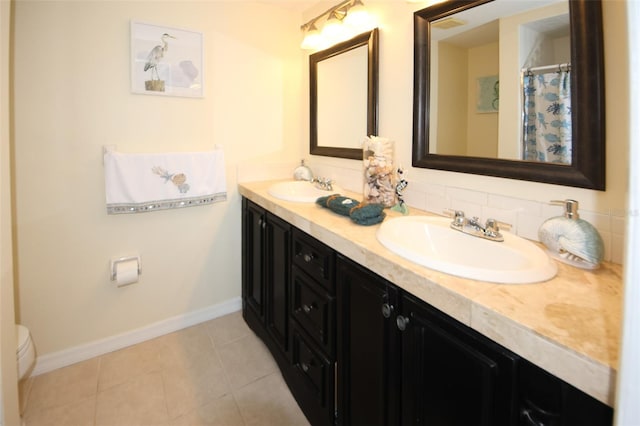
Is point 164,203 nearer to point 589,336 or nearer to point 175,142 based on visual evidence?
point 175,142

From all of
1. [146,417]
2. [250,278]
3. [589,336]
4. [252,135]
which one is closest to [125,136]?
[252,135]

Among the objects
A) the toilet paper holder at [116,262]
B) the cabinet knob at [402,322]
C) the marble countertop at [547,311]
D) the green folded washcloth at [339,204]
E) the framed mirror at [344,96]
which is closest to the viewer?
the marble countertop at [547,311]

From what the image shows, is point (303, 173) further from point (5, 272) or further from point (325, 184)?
point (5, 272)

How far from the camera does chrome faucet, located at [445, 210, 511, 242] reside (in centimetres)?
110

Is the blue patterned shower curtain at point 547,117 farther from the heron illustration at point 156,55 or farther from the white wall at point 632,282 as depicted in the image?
the heron illustration at point 156,55

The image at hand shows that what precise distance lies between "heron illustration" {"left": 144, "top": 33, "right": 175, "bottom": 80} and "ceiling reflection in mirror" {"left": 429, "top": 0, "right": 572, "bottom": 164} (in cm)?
153

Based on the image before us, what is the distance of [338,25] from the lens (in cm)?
198

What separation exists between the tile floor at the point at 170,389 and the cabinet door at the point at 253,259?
0.85 feet

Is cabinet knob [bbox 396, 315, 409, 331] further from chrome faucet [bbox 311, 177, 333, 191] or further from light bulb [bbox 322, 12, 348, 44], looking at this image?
light bulb [bbox 322, 12, 348, 44]

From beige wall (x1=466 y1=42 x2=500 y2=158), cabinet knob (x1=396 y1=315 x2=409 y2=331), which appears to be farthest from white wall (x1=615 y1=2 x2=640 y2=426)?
beige wall (x1=466 y1=42 x2=500 y2=158)

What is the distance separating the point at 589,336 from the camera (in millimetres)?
590

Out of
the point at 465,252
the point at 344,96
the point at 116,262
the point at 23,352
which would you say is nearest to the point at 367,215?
the point at 465,252

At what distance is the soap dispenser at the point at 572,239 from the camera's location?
2.86 ft

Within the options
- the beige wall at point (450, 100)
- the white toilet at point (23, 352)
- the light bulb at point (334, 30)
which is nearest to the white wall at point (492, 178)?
the beige wall at point (450, 100)
